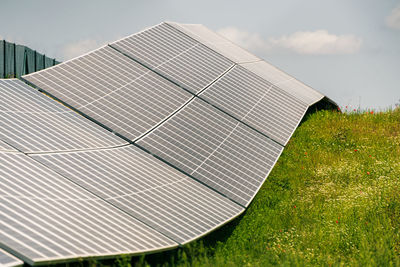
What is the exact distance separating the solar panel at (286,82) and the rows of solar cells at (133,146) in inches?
42.8

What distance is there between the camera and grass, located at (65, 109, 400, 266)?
775 centimetres

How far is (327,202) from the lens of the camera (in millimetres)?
11609

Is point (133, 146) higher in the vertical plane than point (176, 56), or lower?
lower

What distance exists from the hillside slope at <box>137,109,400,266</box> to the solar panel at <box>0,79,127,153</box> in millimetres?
3092

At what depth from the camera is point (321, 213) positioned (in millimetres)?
10734

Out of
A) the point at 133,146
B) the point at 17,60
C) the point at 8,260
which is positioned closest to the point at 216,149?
the point at 133,146

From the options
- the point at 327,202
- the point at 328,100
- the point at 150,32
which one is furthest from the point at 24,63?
the point at 327,202

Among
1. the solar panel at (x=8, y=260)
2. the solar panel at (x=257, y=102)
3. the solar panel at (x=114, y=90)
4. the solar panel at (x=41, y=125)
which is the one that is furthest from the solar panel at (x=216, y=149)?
the solar panel at (x=8, y=260)

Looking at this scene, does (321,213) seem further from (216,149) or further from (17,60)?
(17,60)

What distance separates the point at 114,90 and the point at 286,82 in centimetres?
961

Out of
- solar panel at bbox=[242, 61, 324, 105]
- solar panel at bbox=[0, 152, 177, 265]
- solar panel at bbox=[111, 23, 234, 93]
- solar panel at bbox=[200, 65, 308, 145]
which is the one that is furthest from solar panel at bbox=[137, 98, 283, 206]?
solar panel at bbox=[242, 61, 324, 105]

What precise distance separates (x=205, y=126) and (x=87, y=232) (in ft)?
18.7

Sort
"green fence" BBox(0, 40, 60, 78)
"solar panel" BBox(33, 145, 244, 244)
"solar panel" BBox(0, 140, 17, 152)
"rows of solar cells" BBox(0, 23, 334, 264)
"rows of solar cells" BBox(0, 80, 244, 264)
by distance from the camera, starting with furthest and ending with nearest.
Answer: "green fence" BBox(0, 40, 60, 78) < "solar panel" BBox(0, 140, 17, 152) < "solar panel" BBox(33, 145, 244, 244) < "rows of solar cells" BBox(0, 23, 334, 264) < "rows of solar cells" BBox(0, 80, 244, 264)

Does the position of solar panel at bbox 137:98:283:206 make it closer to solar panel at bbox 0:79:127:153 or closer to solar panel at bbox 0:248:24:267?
solar panel at bbox 0:79:127:153
